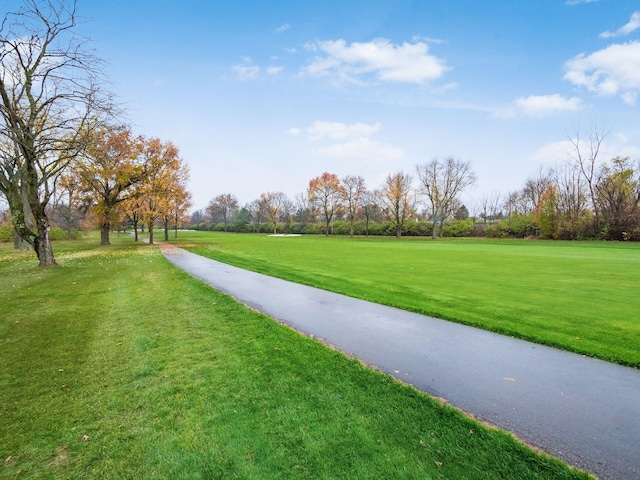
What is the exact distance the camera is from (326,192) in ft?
205

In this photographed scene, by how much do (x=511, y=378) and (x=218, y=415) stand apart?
3.60 meters

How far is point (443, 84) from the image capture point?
898 inches

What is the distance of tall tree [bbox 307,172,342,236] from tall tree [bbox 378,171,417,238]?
10.2 metres

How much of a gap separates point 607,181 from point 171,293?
51562 millimetres

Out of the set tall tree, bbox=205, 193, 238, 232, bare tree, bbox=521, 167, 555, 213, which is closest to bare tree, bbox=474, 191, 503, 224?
bare tree, bbox=521, 167, 555, 213

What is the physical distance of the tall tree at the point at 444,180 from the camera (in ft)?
169

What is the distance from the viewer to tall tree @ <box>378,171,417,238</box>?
5262 centimetres

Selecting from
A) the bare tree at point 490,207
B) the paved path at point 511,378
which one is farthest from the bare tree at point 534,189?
the paved path at point 511,378

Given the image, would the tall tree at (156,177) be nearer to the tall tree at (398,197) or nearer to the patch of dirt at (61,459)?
the patch of dirt at (61,459)

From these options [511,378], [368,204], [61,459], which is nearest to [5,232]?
[61,459]

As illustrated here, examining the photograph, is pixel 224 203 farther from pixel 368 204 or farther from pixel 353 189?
pixel 368 204

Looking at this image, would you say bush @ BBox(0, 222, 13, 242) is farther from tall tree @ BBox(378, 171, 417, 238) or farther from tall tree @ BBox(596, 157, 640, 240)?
tall tree @ BBox(596, 157, 640, 240)

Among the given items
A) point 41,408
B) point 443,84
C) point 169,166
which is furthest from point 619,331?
point 169,166

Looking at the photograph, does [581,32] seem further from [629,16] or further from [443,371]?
[443,371]
